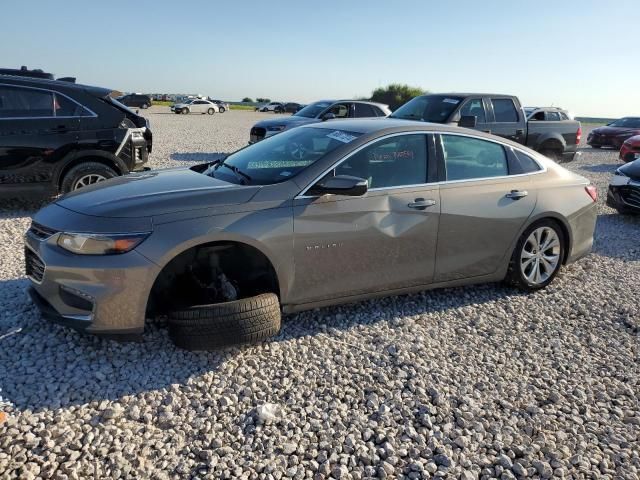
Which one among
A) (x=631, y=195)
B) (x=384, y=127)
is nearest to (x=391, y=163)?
(x=384, y=127)

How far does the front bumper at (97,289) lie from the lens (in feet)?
10.6

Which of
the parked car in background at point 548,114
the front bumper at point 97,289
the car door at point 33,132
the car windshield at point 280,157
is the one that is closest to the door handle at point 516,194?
the car windshield at point 280,157

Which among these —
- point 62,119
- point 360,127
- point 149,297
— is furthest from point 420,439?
point 62,119

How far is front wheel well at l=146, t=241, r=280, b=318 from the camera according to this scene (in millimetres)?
3632

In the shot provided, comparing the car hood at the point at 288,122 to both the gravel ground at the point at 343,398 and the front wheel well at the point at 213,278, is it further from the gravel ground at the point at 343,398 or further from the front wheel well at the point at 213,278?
the front wheel well at the point at 213,278

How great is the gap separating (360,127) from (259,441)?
2691 mm

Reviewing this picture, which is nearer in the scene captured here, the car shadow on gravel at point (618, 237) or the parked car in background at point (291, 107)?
the car shadow on gravel at point (618, 237)

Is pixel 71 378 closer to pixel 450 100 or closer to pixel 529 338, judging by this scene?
pixel 529 338

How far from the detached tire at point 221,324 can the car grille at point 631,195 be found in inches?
293

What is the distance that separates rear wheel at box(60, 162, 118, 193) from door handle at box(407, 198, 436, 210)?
4655 mm

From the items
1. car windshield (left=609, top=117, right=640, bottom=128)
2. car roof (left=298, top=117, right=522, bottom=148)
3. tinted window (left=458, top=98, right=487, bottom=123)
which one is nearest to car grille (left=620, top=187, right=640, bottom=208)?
tinted window (left=458, top=98, right=487, bottom=123)

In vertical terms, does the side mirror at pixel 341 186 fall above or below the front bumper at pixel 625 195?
above

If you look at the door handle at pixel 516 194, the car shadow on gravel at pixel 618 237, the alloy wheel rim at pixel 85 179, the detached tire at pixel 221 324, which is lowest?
the car shadow on gravel at pixel 618 237

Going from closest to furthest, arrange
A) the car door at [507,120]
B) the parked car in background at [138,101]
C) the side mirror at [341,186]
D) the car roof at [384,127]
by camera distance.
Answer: the side mirror at [341,186] → the car roof at [384,127] → the car door at [507,120] → the parked car in background at [138,101]
